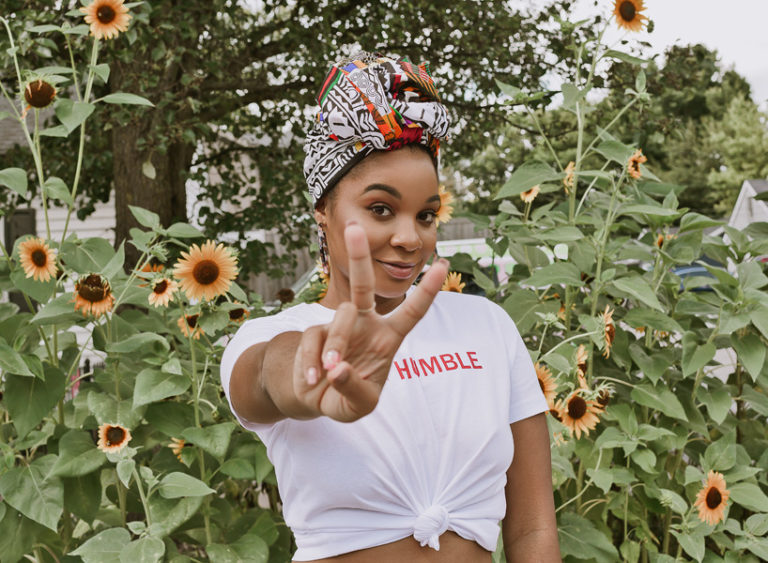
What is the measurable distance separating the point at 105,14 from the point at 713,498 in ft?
6.87

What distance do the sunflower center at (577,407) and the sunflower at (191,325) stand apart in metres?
0.93

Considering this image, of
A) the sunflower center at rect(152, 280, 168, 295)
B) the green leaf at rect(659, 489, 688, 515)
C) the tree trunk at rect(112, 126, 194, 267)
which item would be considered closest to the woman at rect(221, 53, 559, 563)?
the sunflower center at rect(152, 280, 168, 295)

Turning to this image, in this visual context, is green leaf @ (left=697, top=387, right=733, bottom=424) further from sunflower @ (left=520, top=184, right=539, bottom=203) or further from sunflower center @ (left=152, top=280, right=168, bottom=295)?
sunflower center @ (left=152, top=280, right=168, bottom=295)

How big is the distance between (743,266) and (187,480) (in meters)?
1.66

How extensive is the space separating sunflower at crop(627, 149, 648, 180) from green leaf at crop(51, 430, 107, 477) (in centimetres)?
168

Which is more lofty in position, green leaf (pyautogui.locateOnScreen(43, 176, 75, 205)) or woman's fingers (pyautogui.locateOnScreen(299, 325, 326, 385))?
green leaf (pyautogui.locateOnScreen(43, 176, 75, 205))

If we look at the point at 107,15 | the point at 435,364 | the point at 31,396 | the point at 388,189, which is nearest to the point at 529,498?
the point at 435,364

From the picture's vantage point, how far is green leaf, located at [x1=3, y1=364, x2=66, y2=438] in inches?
74.3

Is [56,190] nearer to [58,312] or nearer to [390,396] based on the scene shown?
[58,312]

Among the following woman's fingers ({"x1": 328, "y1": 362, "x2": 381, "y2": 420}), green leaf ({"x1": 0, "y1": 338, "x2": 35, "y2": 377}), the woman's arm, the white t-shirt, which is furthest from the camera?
green leaf ({"x1": 0, "y1": 338, "x2": 35, "y2": 377})

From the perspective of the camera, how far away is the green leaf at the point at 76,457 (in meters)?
1.84

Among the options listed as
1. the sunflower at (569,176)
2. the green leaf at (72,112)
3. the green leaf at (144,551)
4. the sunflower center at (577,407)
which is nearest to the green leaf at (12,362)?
the green leaf at (144,551)

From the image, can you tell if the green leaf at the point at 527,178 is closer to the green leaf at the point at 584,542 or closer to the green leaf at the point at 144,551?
the green leaf at the point at 584,542

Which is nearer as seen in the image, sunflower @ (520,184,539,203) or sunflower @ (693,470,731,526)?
sunflower @ (693,470,731,526)
